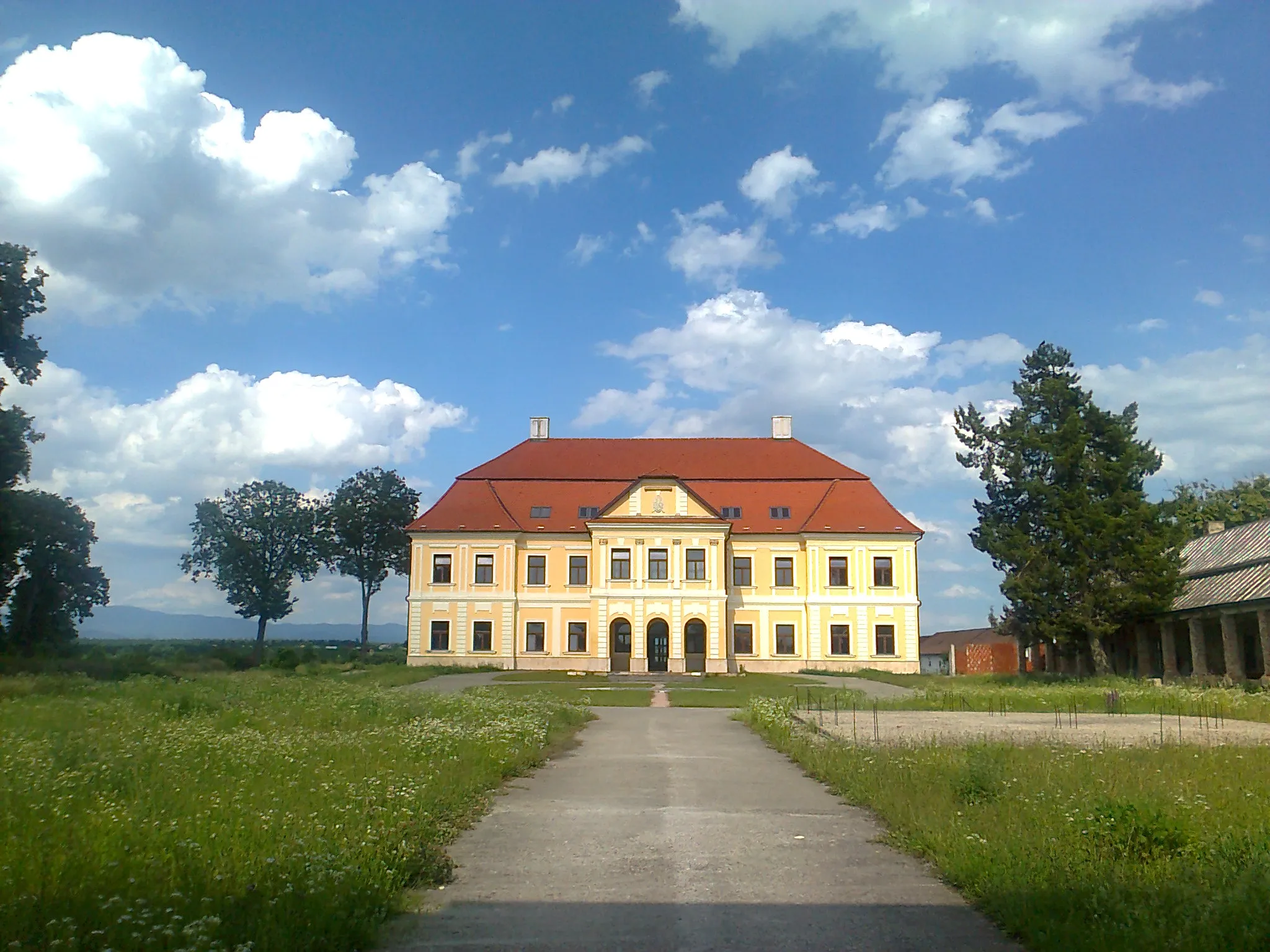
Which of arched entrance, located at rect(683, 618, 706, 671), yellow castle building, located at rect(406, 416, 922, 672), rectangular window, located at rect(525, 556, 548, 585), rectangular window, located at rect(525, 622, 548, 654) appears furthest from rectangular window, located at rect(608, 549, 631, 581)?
rectangular window, located at rect(525, 622, 548, 654)

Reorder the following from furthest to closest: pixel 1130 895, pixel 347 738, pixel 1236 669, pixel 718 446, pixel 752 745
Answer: pixel 718 446
pixel 1236 669
pixel 752 745
pixel 347 738
pixel 1130 895

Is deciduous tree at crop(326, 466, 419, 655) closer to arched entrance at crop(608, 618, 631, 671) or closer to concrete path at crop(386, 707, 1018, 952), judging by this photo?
arched entrance at crop(608, 618, 631, 671)

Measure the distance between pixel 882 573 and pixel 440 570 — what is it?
2205 centimetres

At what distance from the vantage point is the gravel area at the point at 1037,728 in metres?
14.9

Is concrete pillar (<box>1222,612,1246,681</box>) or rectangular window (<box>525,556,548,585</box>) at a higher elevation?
rectangular window (<box>525,556,548,585</box>)

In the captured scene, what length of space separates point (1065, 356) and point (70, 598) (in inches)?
Answer: 1859

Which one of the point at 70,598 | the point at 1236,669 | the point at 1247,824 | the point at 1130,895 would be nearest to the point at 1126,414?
the point at 1236,669

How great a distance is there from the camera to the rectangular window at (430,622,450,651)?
49375 mm

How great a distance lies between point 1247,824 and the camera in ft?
25.1

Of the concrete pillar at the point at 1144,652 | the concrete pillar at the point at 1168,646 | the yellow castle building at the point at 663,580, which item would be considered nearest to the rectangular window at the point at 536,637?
the yellow castle building at the point at 663,580

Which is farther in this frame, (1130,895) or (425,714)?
(425,714)

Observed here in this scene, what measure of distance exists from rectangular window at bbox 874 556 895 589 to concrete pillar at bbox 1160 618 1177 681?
44.1ft

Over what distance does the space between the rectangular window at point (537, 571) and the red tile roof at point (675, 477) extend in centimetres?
154

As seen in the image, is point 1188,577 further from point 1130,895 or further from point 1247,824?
point 1130,895
